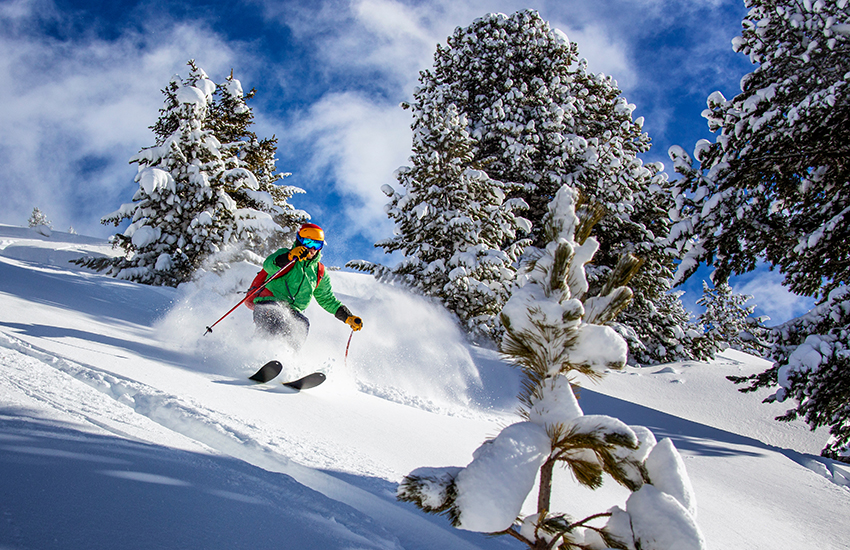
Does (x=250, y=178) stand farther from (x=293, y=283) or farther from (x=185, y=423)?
(x=185, y=423)

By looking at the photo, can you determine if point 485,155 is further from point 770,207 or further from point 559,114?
point 770,207

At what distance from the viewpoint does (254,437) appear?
2883mm

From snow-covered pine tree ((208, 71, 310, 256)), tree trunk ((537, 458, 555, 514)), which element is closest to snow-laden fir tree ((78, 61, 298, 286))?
snow-covered pine tree ((208, 71, 310, 256))

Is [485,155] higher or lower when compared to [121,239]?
higher

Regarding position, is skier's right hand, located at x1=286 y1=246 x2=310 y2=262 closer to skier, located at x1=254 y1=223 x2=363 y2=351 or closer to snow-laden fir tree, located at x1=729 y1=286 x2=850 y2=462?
skier, located at x1=254 y1=223 x2=363 y2=351

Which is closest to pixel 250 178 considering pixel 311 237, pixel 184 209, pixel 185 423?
pixel 184 209

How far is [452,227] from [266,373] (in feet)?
27.4

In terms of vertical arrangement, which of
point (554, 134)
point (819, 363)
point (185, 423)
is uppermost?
point (554, 134)

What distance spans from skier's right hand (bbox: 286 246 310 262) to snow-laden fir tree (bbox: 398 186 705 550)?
14.1 ft

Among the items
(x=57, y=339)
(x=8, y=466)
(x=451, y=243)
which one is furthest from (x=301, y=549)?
(x=451, y=243)

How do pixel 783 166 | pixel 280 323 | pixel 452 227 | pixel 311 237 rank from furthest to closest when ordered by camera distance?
1. pixel 452 227
2. pixel 783 166
3. pixel 311 237
4. pixel 280 323

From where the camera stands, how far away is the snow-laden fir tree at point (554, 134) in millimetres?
14695

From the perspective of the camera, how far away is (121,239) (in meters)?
13.2

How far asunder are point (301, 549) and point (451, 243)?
1129cm
